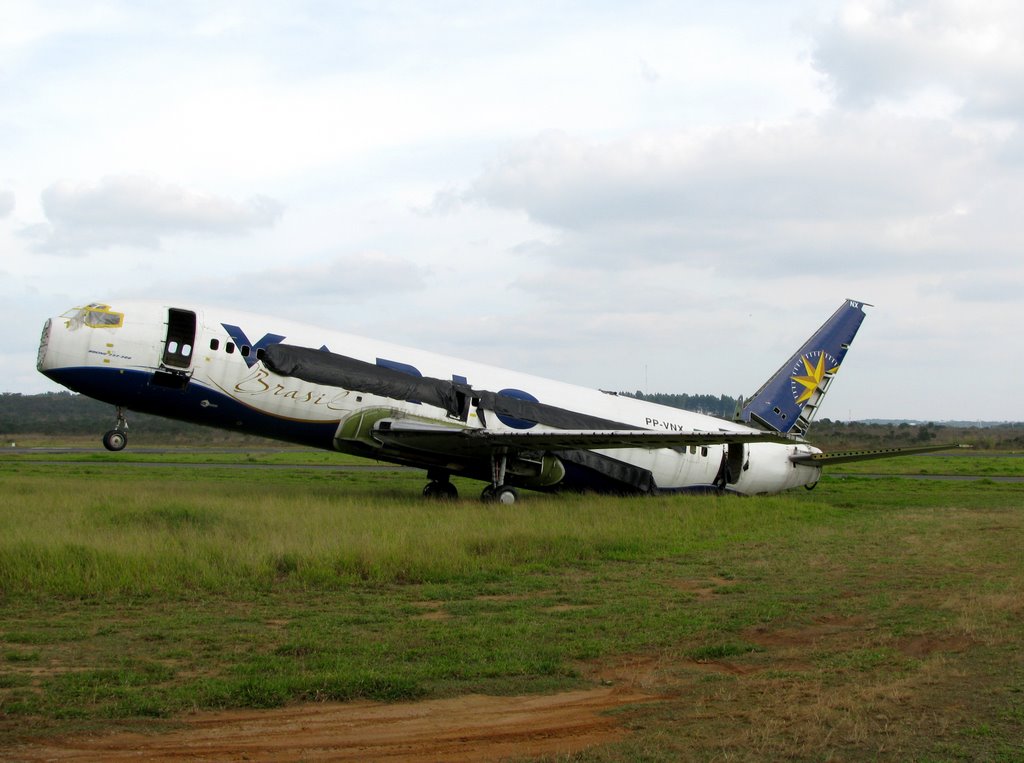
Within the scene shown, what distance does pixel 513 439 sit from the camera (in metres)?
25.6

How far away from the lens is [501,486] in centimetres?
2630

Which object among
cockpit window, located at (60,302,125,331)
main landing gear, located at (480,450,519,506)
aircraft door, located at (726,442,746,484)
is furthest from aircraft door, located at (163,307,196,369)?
aircraft door, located at (726,442,746,484)

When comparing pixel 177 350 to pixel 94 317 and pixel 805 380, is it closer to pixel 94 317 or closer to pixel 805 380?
pixel 94 317

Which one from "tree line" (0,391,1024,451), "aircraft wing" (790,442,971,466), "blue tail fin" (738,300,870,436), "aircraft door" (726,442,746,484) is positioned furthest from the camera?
"tree line" (0,391,1024,451)

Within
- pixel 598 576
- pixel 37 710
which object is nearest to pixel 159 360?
pixel 598 576

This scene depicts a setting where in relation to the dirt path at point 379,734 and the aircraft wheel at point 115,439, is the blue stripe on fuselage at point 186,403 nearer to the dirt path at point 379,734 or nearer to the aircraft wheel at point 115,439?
the aircraft wheel at point 115,439

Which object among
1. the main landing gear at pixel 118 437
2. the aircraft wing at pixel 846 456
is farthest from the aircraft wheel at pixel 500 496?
the aircraft wing at pixel 846 456

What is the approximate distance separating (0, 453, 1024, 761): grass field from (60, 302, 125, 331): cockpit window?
4145mm

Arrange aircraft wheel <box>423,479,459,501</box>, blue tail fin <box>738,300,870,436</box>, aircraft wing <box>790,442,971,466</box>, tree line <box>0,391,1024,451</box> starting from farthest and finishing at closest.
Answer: tree line <box>0,391,1024,451</box>
blue tail fin <box>738,300,870,436</box>
aircraft wing <box>790,442,971,466</box>
aircraft wheel <box>423,479,459,501</box>

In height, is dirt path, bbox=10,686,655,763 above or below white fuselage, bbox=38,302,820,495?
below

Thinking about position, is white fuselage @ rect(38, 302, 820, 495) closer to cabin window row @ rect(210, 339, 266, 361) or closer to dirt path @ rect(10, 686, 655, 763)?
cabin window row @ rect(210, 339, 266, 361)

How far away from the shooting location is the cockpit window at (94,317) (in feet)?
77.0

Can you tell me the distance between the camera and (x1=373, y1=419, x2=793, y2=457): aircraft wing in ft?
82.5

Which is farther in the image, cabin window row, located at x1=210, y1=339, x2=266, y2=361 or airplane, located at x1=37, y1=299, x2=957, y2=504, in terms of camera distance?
cabin window row, located at x1=210, y1=339, x2=266, y2=361
